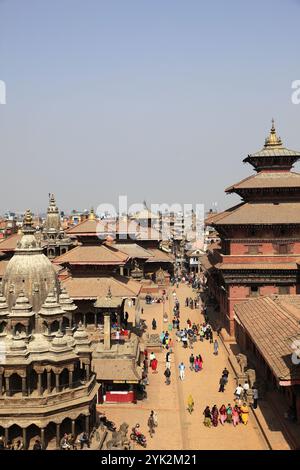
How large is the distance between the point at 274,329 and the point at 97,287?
10656 mm

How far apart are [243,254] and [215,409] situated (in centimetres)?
1376

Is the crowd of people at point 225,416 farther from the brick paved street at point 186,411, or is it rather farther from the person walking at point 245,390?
the person walking at point 245,390

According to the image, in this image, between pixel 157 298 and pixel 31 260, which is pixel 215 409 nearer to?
pixel 31 260

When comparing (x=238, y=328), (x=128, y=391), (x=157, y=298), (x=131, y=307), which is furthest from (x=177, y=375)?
(x=157, y=298)

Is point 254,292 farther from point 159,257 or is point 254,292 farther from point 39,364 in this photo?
point 159,257

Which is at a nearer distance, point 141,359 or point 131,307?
point 141,359

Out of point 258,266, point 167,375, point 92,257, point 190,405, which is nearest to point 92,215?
point 92,257

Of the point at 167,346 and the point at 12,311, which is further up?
the point at 12,311

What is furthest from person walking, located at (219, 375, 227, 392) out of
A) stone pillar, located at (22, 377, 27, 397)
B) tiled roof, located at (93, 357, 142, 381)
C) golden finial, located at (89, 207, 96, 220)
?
golden finial, located at (89, 207, 96, 220)

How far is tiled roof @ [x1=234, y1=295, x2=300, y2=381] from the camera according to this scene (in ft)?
58.4

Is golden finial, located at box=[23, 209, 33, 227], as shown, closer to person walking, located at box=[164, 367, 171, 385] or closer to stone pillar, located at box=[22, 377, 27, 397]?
stone pillar, located at box=[22, 377, 27, 397]

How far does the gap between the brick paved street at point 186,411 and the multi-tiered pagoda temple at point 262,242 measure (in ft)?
16.0

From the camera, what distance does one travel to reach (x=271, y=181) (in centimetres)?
3394

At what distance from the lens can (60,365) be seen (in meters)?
16.9
